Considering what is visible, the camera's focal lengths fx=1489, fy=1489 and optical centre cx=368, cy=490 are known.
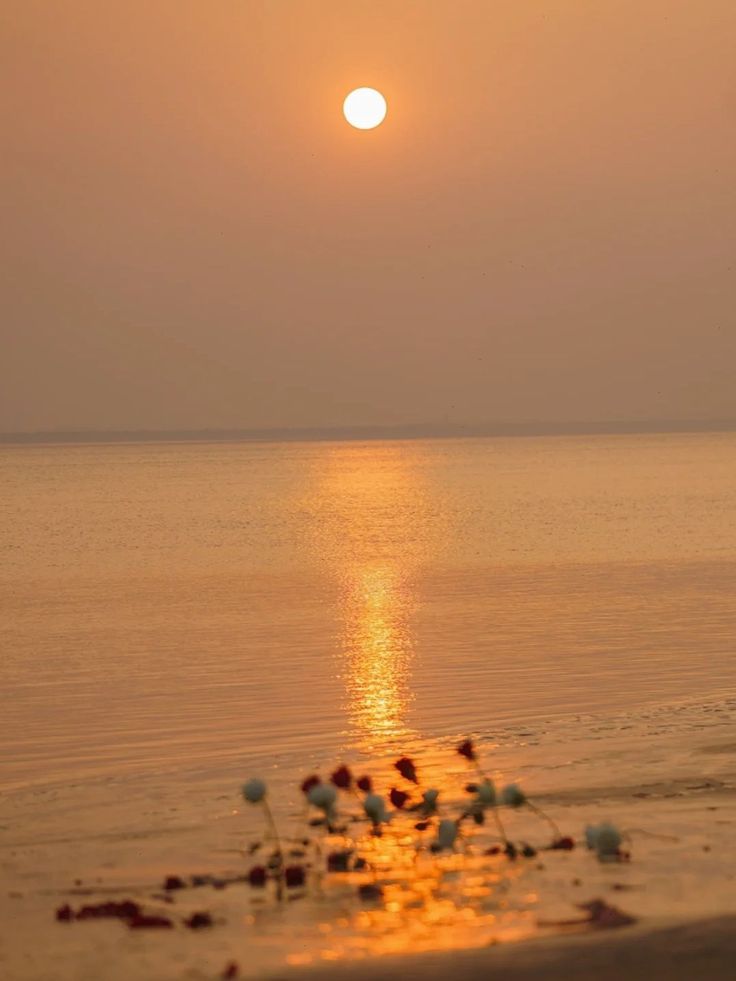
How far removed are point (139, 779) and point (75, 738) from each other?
213 cm

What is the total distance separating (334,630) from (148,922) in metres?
13.1

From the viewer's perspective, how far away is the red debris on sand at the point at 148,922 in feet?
20.6

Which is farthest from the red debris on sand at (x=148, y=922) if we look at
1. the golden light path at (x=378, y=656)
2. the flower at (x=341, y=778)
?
the golden light path at (x=378, y=656)

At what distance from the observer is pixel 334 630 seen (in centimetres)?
1944

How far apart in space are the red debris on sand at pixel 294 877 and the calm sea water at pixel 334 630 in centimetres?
397

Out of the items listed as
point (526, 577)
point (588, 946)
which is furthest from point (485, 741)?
point (526, 577)

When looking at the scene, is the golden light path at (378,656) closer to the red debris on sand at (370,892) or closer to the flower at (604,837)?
the red debris on sand at (370,892)

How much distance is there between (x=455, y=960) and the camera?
5656 millimetres

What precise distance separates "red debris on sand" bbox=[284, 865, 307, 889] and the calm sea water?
13.0ft

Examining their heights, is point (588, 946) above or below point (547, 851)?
below

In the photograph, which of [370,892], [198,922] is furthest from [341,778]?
[198,922]

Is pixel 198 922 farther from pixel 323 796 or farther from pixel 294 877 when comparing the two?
pixel 323 796

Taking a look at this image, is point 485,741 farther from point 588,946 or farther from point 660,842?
point 588,946

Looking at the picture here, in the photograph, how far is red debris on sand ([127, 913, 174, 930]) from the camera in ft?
20.6
